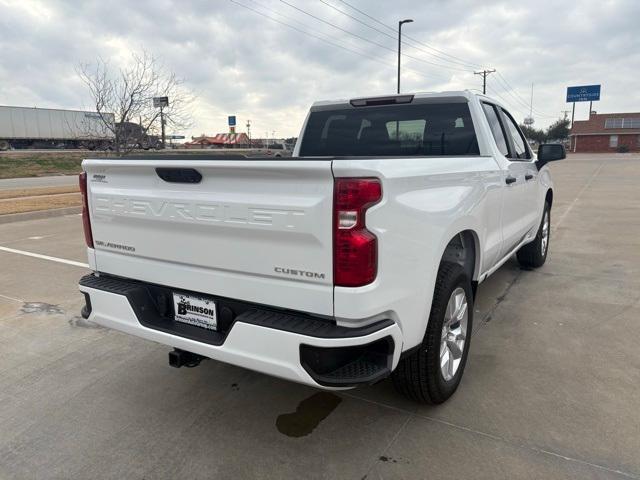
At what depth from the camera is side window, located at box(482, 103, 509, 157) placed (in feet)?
13.9

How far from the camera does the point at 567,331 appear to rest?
13.7 ft

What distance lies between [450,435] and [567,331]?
1.98 meters

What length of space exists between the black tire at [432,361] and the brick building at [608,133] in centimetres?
7574

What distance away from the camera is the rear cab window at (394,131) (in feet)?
A: 13.4

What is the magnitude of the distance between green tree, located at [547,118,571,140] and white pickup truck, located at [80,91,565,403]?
9560 cm

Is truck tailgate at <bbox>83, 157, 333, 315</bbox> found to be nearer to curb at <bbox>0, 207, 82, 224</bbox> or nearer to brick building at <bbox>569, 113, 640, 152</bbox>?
curb at <bbox>0, 207, 82, 224</bbox>

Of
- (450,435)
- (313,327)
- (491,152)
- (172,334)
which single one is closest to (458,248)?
(491,152)

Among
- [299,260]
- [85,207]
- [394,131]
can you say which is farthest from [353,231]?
[394,131]

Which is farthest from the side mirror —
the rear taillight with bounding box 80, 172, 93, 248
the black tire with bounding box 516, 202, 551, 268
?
the rear taillight with bounding box 80, 172, 93, 248

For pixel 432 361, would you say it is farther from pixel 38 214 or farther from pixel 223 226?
pixel 38 214

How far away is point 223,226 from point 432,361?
1.37 meters

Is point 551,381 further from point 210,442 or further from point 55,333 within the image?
point 55,333

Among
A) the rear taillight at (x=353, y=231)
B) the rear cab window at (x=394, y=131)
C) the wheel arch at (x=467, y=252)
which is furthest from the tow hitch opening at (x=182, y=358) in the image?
the rear cab window at (x=394, y=131)

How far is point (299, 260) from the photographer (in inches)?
90.0
